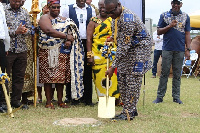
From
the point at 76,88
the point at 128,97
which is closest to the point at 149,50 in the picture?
the point at 128,97

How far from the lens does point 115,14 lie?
489 cm

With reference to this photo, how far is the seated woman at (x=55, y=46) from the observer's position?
6.07 m

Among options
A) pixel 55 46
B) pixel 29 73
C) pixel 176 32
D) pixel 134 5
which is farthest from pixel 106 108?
pixel 176 32

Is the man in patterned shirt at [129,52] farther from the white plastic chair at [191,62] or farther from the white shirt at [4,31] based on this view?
the white plastic chair at [191,62]

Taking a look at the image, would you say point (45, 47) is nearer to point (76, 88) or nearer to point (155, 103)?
point (76, 88)

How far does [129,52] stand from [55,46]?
147cm

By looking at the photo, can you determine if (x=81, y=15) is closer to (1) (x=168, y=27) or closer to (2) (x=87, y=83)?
(2) (x=87, y=83)

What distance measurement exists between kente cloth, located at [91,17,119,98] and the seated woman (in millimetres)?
370

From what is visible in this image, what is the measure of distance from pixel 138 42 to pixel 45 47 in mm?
1740

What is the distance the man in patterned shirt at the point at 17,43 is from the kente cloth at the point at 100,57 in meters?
1.15

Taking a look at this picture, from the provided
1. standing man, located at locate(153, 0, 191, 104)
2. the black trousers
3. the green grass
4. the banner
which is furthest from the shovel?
standing man, located at locate(153, 0, 191, 104)

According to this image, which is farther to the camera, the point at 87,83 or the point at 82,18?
the point at 87,83

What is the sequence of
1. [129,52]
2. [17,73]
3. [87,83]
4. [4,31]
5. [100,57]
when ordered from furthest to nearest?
[87,83] < [100,57] < [17,73] < [4,31] < [129,52]

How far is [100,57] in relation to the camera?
21.0 ft
